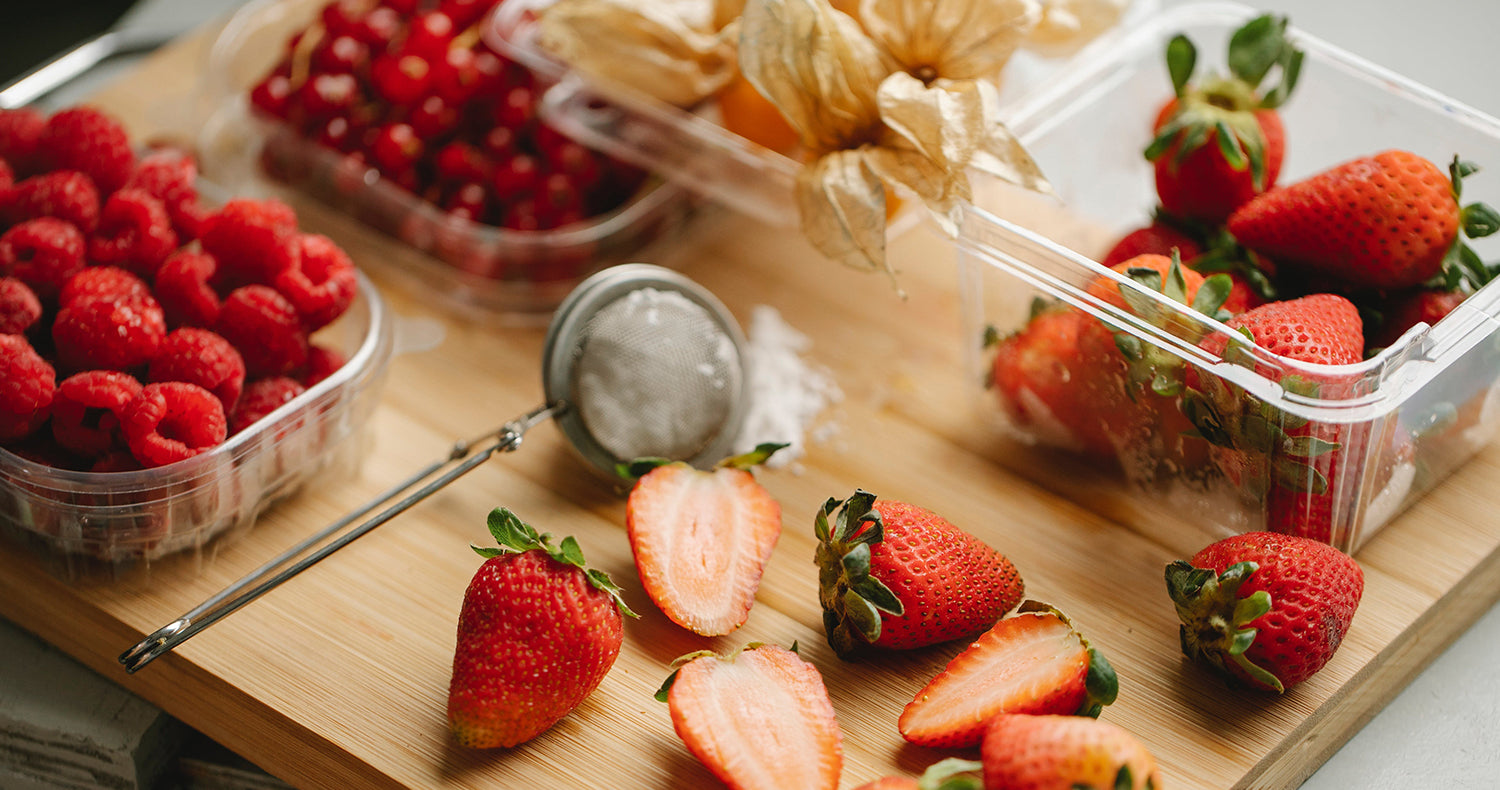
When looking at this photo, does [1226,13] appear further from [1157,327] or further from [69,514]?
[69,514]

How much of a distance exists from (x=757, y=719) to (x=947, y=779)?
0.44ft

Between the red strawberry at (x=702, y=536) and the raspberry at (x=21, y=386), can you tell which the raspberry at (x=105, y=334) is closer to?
the raspberry at (x=21, y=386)

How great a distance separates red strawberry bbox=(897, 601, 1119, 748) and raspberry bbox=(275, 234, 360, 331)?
537mm

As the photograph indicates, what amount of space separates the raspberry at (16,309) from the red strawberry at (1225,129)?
2.85 ft

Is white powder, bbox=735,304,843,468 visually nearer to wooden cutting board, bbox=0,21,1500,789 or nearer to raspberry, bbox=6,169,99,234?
wooden cutting board, bbox=0,21,1500,789

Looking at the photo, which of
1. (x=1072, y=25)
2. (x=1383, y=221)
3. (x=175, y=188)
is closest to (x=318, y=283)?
(x=175, y=188)

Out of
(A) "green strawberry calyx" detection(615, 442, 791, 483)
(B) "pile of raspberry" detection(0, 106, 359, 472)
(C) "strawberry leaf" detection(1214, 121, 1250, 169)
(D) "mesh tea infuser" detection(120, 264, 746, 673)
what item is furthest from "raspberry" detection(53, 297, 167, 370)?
(C) "strawberry leaf" detection(1214, 121, 1250, 169)

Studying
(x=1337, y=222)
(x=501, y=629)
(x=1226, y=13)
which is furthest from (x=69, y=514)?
(x=1226, y=13)

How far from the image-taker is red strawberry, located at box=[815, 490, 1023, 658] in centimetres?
86

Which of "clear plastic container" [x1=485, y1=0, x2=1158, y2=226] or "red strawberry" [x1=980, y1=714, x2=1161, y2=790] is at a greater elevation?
"clear plastic container" [x1=485, y1=0, x2=1158, y2=226]

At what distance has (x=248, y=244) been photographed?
998 millimetres

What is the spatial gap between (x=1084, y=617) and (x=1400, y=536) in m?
0.26

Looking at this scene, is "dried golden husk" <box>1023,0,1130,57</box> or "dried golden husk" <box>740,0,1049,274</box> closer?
"dried golden husk" <box>740,0,1049,274</box>

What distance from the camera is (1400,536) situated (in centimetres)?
101
